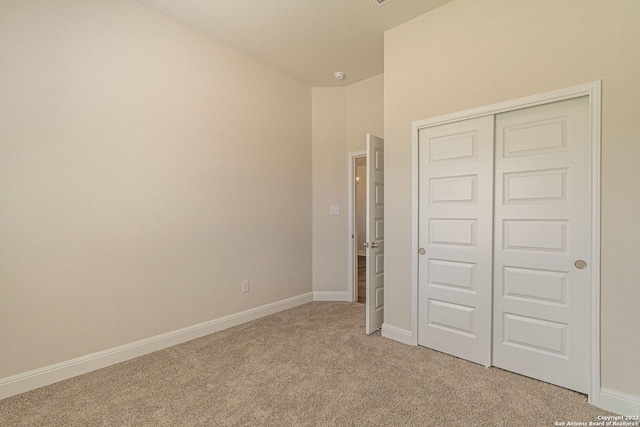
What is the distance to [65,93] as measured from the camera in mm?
2227

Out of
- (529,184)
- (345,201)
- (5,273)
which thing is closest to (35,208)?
(5,273)

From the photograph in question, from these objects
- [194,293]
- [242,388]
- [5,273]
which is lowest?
[242,388]

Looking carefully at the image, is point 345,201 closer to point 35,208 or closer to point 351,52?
point 351,52

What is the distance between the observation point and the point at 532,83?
7.03 ft

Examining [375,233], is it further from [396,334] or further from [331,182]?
[331,182]


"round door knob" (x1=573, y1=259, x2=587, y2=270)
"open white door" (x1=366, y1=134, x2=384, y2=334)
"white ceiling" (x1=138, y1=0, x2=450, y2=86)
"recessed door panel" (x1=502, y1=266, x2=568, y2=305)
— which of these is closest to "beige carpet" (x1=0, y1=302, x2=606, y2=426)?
"open white door" (x1=366, y1=134, x2=384, y2=334)

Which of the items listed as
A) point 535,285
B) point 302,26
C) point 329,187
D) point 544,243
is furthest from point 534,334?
point 302,26

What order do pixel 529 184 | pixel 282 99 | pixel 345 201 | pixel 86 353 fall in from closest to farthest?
pixel 529 184
pixel 86 353
pixel 282 99
pixel 345 201

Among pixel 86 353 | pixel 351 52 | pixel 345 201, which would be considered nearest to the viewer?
pixel 86 353

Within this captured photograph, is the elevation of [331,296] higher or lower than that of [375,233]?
lower

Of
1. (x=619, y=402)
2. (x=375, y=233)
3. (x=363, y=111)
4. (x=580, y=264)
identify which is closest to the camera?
(x=619, y=402)

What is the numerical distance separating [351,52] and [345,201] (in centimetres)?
188

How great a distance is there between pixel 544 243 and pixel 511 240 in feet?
0.68

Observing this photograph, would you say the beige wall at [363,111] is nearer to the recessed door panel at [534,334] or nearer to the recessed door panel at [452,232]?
the recessed door panel at [452,232]
